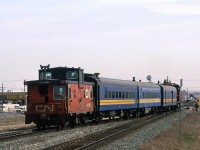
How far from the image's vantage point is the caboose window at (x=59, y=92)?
25.6m

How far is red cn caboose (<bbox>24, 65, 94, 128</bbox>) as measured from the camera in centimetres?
2553

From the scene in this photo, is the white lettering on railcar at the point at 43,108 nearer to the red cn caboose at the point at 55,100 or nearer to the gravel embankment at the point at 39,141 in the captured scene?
the red cn caboose at the point at 55,100

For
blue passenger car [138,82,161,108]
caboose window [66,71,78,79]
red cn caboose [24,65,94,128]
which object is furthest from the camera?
blue passenger car [138,82,161,108]

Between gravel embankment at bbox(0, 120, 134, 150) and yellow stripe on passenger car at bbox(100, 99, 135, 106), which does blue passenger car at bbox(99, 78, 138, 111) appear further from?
gravel embankment at bbox(0, 120, 134, 150)

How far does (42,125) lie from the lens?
26531mm

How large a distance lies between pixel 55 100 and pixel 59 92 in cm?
52

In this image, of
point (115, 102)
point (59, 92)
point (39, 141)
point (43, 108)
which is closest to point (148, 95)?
point (115, 102)

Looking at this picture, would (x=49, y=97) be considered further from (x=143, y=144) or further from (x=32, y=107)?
(x=143, y=144)

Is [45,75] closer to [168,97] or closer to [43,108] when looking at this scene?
[43,108]

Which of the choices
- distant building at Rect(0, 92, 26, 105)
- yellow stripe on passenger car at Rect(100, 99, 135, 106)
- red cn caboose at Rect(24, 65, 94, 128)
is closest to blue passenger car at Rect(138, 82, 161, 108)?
yellow stripe on passenger car at Rect(100, 99, 135, 106)

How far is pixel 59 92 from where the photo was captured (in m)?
25.7

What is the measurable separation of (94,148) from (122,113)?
838 inches

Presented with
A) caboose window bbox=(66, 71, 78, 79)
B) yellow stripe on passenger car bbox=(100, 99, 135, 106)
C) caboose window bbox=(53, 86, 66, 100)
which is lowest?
yellow stripe on passenger car bbox=(100, 99, 135, 106)

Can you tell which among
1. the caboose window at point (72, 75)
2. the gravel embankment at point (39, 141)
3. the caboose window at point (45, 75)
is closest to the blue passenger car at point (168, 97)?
the caboose window at point (72, 75)
